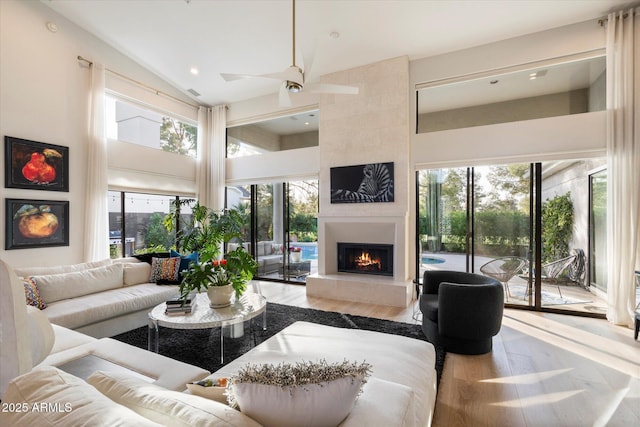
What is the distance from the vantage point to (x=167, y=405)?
92 centimetres

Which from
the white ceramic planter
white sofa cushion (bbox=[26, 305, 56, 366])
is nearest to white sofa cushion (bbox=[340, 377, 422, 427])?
white sofa cushion (bbox=[26, 305, 56, 366])

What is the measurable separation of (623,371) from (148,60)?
295 inches

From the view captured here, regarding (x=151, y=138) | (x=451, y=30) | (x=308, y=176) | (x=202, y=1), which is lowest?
(x=308, y=176)

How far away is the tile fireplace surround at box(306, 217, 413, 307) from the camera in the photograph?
460cm

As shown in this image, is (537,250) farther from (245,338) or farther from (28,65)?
(28,65)

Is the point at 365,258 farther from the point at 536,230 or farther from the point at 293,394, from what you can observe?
the point at 293,394

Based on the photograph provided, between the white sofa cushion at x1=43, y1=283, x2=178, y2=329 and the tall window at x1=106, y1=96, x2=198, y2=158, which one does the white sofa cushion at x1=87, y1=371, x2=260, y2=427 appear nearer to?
the white sofa cushion at x1=43, y1=283, x2=178, y2=329

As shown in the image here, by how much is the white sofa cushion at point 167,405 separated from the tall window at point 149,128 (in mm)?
5245

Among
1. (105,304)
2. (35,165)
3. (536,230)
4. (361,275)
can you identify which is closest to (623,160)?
(536,230)

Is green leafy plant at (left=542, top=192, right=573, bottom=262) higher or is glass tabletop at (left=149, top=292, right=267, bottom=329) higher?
green leafy plant at (left=542, top=192, right=573, bottom=262)

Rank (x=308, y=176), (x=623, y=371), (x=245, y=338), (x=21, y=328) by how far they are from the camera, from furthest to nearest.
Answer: (x=308, y=176)
(x=245, y=338)
(x=623, y=371)
(x=21, y=328)

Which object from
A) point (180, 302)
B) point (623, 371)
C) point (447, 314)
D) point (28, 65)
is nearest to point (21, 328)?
point (180, 302)

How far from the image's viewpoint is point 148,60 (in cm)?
531

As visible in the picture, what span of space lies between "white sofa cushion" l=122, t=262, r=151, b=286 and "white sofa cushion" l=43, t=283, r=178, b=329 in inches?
4.3
